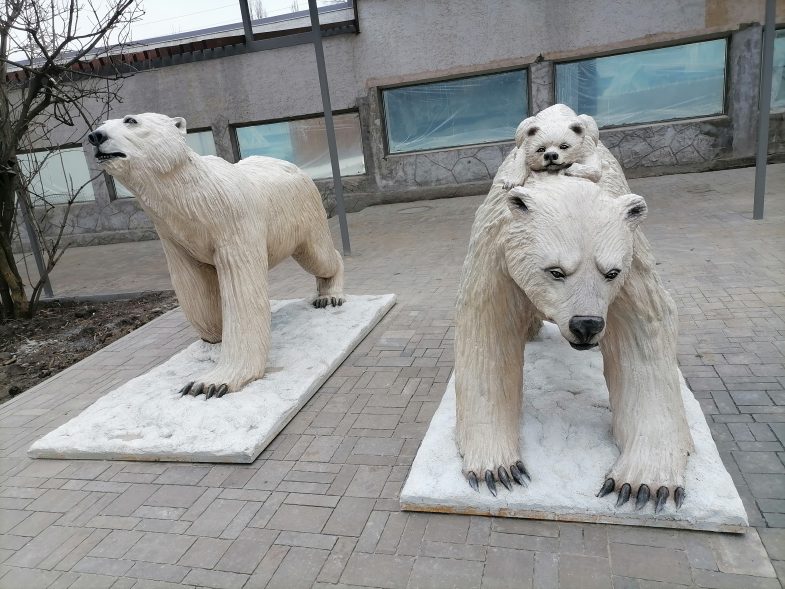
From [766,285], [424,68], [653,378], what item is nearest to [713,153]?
[424,68]

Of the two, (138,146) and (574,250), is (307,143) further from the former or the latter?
(574,250)

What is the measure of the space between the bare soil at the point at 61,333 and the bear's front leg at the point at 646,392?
172 inches

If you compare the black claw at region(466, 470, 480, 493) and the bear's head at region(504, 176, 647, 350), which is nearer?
the bear's head at region(504, 176, 647, 350)

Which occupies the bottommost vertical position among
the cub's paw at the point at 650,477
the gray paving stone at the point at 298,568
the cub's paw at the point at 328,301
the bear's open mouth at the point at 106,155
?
the cub's paw at the point at 328,301

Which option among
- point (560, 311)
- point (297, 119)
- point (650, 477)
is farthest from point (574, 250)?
point (297, 119)

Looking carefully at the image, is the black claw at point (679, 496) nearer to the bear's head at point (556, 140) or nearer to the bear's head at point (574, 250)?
the bear's head at point (574, 250)

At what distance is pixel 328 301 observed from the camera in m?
5.12

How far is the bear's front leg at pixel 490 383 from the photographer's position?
93.0 inches

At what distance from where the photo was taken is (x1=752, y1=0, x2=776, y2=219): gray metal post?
20.3 feet

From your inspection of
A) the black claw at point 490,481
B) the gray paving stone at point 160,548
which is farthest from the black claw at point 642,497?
the gray paving stone at point 160,548

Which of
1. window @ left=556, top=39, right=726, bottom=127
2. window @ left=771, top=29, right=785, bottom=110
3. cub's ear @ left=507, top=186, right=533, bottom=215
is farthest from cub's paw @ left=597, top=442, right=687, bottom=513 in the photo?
window @ left=771, top=29, right=785, bottom=110

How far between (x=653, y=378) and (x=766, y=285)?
3154mm

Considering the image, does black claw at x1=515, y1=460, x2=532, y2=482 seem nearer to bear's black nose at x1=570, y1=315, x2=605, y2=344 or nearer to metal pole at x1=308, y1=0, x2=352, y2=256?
bear's black nose at x1=570, y1=315, x2=605, y2=344

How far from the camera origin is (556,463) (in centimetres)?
247
